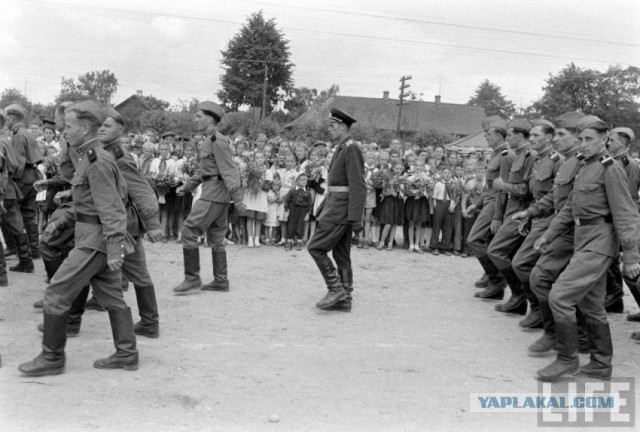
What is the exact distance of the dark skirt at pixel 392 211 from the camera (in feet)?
39.4

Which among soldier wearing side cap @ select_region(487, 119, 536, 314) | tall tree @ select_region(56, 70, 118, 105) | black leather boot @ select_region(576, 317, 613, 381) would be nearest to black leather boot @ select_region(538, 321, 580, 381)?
black leather boot @ select_region(576, 317, 613, 381)

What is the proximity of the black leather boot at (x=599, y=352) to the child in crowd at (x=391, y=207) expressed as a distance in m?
6.61

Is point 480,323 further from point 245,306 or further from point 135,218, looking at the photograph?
point 135,218

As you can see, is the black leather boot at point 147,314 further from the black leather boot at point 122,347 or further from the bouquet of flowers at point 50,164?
the bouquet of flowers at point 50,164

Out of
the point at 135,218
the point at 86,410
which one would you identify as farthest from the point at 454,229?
the point at 86,410

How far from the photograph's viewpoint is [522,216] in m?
7.02

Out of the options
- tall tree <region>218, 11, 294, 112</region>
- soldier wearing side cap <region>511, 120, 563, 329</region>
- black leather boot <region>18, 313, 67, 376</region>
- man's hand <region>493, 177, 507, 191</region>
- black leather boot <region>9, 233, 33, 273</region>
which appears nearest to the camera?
black leather boot <region>18, 313, 67, 376</region>

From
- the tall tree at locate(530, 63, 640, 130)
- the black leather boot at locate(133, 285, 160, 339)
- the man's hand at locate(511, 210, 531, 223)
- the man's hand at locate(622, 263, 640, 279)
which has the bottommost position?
the black leather boot at locate(133, 285, 160, 339)

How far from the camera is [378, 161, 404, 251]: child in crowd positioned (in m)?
11.9

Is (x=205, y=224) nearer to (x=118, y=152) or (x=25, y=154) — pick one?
(x=118, y=152)

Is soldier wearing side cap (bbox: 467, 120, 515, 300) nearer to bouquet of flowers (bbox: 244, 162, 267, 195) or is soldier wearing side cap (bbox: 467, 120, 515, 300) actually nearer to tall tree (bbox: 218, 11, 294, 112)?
bouquet of flowers (bbox: 244, 162, 267, 195)

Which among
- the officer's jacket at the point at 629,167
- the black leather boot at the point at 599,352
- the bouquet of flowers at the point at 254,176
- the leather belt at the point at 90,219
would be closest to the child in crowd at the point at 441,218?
the bouquet of flowers at the point at 254,176

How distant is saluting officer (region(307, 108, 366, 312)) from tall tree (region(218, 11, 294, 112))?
165 ft

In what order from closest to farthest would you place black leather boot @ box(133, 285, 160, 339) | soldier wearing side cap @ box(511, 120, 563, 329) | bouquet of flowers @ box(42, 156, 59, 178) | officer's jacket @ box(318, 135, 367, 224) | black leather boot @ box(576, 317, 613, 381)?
1. black leather boot @ box(576, 317, 613, 381)
2. black leather boot @ box(133, 285, 160, 339)
3. soldier wearing side cap @ box(511, 120, 563, 329)
4. officer's jacket @ box(318, 135, 367, 224)
5. bouquet of flowers @ box(42, 156, 59, 178)
